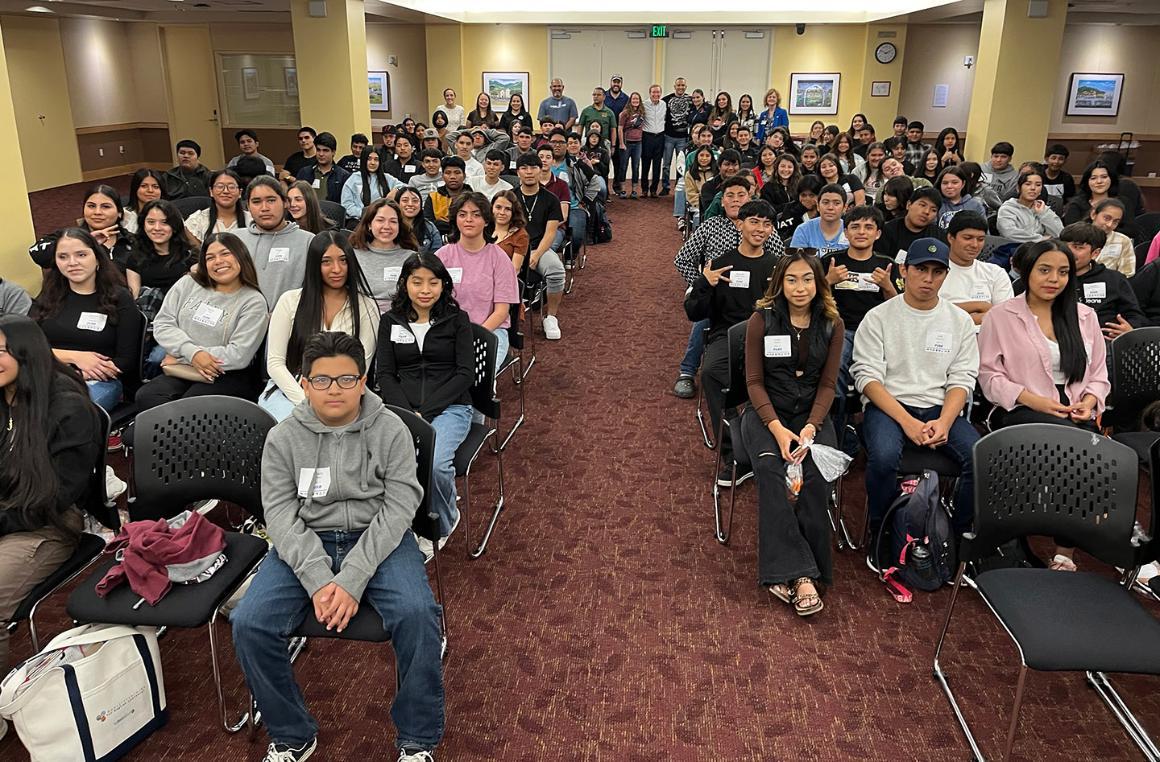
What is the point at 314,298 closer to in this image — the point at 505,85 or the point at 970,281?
the point at 970,281

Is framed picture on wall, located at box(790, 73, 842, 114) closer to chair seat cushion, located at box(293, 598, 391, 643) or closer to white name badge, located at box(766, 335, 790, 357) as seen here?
white name badge, located at box(766, 335, 790, 357)

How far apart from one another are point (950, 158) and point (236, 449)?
27.0ft

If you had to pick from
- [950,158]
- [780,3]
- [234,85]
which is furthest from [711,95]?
[234,85]

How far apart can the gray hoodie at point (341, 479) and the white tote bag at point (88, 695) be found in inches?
21.0

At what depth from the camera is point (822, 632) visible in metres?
3.27

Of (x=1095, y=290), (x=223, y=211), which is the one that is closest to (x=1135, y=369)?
(x=1095, y=290)

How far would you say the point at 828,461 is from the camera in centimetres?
352

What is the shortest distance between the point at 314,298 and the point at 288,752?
211 centimetres

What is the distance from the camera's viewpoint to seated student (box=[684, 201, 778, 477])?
4570mm

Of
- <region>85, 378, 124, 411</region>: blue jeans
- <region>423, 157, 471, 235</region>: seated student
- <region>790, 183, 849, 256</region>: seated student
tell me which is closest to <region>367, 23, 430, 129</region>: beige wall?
<region>423, 157, 471, 235</region>: seated student

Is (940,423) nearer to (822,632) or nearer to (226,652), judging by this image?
(822,632)

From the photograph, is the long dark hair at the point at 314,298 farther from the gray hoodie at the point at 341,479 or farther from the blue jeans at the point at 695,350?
the blue jeans at the point at 695,350

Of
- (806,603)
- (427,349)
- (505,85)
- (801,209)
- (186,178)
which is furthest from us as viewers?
(505,85)

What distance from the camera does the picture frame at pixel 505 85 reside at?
54.3 feet
